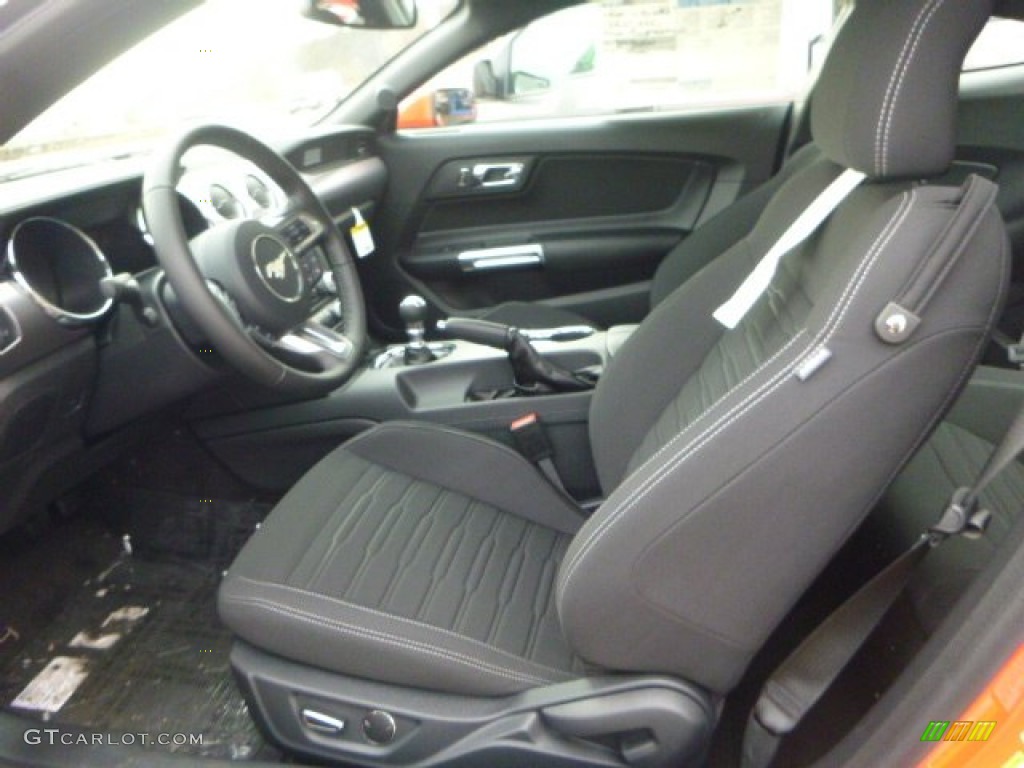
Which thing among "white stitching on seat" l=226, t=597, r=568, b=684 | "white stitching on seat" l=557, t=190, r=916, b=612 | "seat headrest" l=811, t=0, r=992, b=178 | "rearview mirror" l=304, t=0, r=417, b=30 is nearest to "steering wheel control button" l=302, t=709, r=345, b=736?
"white stitching on seat" l=226, t=597, r=568, b=684

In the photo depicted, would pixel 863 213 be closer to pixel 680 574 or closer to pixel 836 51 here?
pixel 836 51

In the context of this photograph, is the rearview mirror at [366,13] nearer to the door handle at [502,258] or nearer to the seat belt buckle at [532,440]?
the door handle at [502,258]

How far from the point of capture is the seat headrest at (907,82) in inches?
33.4

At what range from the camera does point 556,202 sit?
7.95 ft

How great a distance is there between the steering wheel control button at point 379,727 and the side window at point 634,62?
1.68 m

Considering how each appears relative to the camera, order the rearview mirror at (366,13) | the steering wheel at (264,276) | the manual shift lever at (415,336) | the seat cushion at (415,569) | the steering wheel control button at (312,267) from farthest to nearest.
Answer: the rearview mirror at (366,13) < the manual shift lever at (415,336) < the steering wheel control button at (312,267) < the steering wheel at (264,276) < the seat cushion at (415,569)

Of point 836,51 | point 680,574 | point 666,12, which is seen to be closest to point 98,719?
point 680,574

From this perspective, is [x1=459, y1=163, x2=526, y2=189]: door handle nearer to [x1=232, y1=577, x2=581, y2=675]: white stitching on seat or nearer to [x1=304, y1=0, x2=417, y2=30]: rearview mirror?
[x1=304, y1=0, x2=417, y2=30]: rearview mirror

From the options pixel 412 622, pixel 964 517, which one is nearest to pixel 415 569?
pixel 412 622

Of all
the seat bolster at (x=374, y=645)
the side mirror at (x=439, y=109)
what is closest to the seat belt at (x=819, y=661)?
the seat bolster at (x=374, y=645)

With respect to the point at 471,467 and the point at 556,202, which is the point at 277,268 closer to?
the point at 471,467

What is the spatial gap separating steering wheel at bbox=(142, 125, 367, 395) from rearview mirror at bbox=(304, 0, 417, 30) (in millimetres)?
556

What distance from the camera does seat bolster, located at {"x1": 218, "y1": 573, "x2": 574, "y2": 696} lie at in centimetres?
103

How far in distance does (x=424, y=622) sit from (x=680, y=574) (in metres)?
0.33
